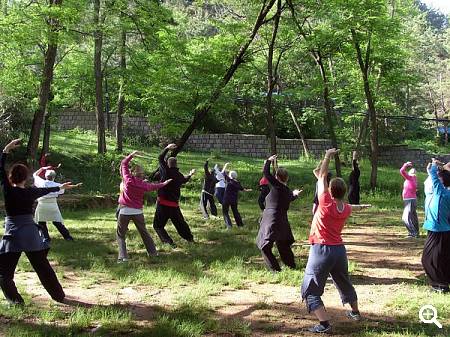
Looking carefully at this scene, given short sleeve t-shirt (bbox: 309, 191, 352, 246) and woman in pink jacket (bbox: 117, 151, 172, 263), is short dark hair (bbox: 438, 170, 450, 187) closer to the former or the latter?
short sleeve t-shirt (bbox: 309, 191, 352, 246)

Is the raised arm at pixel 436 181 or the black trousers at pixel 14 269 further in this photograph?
the raised arm at pixel 436 181

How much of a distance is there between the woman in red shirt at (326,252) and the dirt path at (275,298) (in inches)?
12.9

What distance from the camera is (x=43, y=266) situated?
6105 millimetres

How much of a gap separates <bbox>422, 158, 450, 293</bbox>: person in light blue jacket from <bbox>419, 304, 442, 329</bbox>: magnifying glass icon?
923 millimetres

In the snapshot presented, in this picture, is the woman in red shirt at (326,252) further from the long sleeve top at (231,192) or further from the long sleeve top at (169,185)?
the long sleeve top at (231,192)

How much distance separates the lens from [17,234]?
5965 millimetres

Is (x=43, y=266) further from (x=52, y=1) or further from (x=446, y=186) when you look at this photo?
(x=52, y=1)

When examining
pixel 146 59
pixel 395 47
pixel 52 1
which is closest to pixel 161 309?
pixel 52 1

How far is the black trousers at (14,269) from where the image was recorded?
5.99 metres

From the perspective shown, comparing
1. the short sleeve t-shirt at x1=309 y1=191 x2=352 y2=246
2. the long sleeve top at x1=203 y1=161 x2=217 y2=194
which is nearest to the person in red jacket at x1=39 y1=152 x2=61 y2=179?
the long sleeve top at x1=203 y1=161 x2=217 y2=194

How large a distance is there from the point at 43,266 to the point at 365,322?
3795 millimetres

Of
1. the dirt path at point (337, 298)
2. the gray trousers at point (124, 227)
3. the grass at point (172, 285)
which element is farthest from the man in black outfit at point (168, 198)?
the dirt path at point (337, 298)

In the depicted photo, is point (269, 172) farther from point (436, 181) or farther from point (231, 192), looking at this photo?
point (231, 192)

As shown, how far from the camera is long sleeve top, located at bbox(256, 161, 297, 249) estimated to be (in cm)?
802
